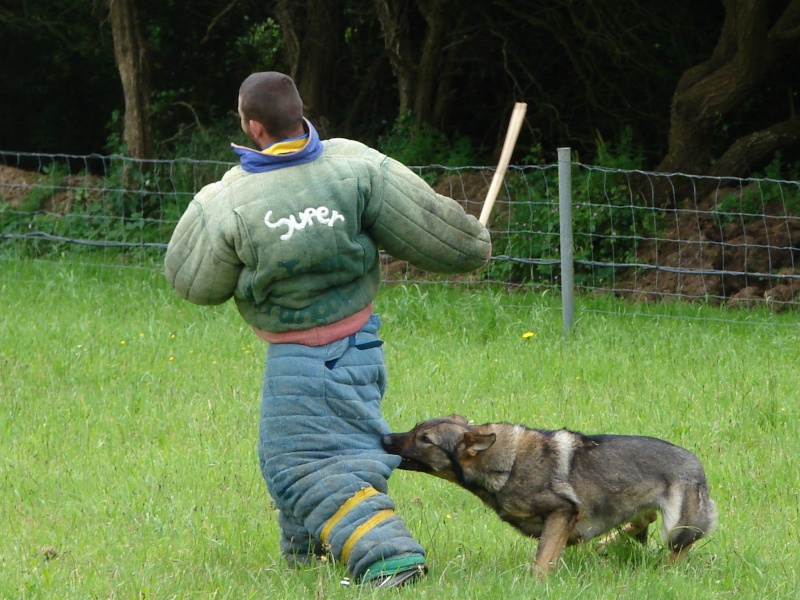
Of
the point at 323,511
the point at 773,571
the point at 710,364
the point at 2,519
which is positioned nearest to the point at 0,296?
the point at 2,519

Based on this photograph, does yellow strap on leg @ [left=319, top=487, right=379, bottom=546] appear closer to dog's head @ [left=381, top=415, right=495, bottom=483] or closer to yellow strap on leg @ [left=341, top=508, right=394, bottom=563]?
yellow strap on leg @ [left=341, top=508, right=394, bottom=563]

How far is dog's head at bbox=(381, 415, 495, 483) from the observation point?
450 cm

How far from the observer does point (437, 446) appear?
453cm

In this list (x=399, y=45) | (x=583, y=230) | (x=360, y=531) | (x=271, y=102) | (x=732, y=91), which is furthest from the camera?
(x=399, y=45)

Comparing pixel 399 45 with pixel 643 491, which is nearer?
pixel 643 491

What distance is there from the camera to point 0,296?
1052 centimetres

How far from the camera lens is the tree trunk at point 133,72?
1355 cm

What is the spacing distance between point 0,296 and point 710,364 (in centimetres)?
654

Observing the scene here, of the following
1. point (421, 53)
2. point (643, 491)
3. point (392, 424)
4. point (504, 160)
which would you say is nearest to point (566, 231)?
point (392, 424)

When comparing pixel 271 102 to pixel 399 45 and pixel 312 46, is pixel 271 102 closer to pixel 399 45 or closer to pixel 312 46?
pixel 399 45

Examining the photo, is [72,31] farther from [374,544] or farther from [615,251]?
[374,544]

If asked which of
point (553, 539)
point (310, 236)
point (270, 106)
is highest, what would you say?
point (270, 106)

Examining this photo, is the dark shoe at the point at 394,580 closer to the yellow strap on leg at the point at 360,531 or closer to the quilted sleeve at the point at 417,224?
the yellow strap on leg at the point at 360,531

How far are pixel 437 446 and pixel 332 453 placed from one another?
45cm
